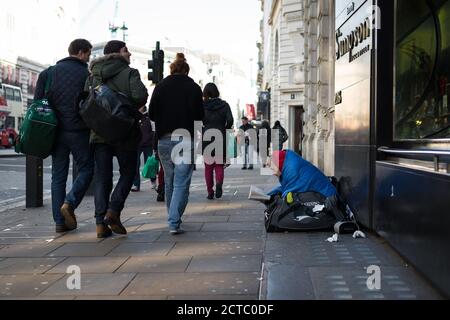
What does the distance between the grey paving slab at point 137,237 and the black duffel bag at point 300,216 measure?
1140mm

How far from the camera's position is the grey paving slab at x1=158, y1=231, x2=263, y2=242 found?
5.73m

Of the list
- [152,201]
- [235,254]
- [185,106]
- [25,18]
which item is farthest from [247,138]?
[25,18]

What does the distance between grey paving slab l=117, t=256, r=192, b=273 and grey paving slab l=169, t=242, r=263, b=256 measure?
21 centimetres

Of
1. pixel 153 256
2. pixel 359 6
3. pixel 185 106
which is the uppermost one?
pixel 359 6

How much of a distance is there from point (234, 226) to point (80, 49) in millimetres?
2503

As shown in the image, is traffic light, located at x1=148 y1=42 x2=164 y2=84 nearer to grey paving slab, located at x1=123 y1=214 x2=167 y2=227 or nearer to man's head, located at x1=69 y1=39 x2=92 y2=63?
grey paving slab, located at x1=123 y1=214 x2=167 y2=227

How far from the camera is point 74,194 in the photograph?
240 inches

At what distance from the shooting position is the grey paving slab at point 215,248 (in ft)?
16.7

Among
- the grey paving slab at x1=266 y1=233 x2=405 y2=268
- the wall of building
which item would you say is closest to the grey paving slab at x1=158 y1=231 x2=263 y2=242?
the grey paving slab at x1=266 y1=233 x2=405 y2=268

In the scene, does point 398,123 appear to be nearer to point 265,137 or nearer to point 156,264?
point 156,264

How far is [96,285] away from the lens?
4031 mm

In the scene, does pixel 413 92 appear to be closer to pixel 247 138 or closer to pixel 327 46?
pixel 327 46

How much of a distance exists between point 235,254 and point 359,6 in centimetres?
305

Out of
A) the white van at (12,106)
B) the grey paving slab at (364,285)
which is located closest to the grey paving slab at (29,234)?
the grey paving slab at (364,285)
